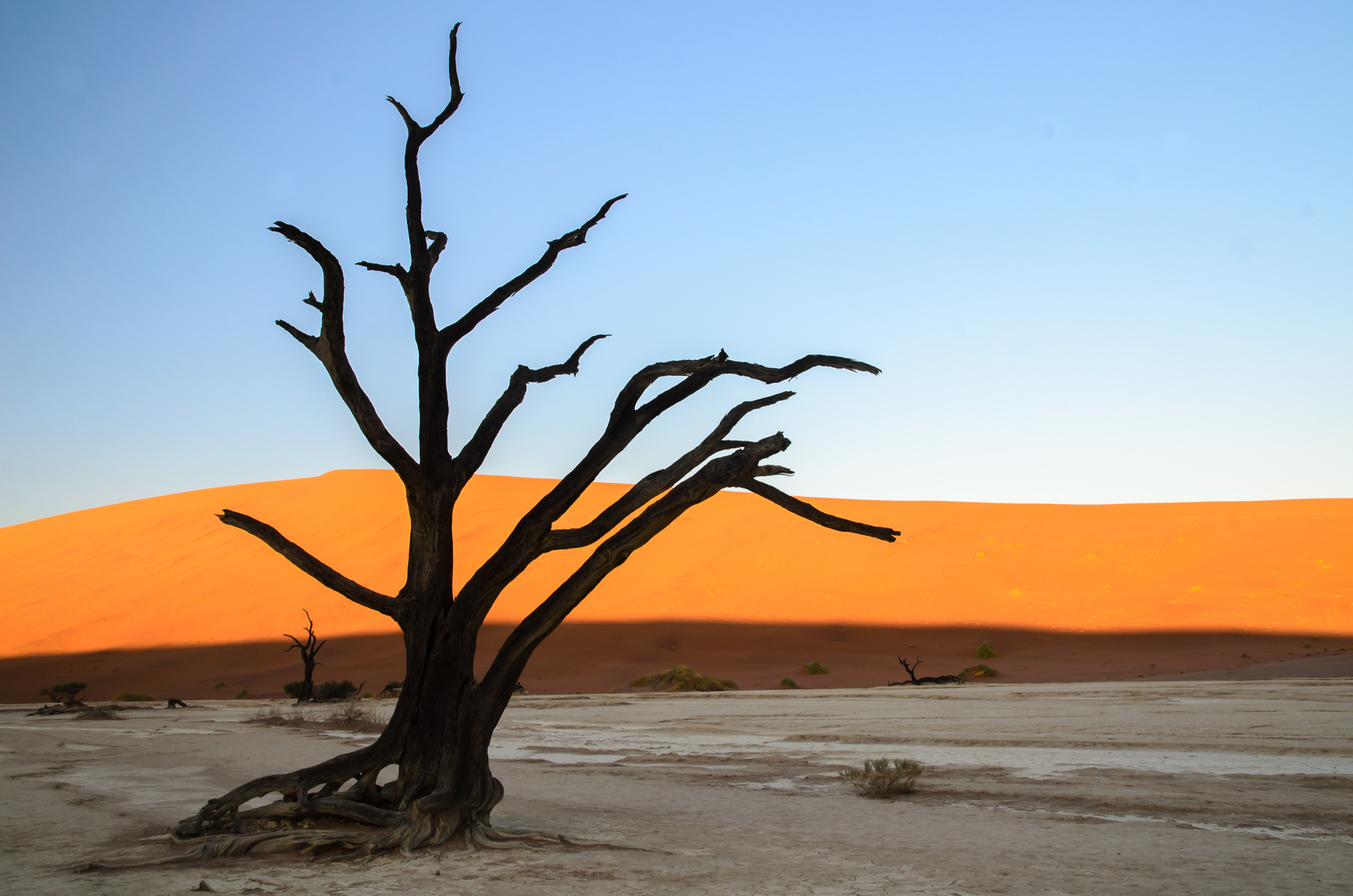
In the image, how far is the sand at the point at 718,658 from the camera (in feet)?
85.4

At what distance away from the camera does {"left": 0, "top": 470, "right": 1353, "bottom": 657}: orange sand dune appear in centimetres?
3356

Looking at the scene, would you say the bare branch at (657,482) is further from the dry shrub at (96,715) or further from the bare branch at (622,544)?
the dry shrub at (96,715)

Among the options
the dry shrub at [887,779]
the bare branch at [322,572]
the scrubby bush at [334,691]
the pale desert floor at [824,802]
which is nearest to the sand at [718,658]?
the scrubby bush at [334,691]

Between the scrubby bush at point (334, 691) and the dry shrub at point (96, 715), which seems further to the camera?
the scrubby bush at point (334, 691)

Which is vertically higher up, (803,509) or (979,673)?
(803,509)

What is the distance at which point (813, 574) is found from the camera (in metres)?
39.8

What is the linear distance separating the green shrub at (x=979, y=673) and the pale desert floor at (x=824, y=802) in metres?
8.36

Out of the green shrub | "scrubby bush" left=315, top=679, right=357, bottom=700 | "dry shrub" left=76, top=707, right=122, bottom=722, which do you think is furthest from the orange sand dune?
"dry shrub" left=76, top=707, right=122, bottom=722

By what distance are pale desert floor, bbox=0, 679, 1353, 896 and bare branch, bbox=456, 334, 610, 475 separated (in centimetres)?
240

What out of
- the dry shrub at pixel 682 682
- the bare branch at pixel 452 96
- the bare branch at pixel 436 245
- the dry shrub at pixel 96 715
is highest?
the bare branch at pixel 452 96

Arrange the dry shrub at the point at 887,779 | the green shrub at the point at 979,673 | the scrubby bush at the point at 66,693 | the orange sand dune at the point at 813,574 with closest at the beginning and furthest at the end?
the dry shrub at the point at 887,779
the scrubby bush at the point at 66,693
the green shrub at the point at 979,673
the orange sand dune at the point at 813,574

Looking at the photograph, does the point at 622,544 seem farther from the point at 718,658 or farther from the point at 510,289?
the point at 718,658

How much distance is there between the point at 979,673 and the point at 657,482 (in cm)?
2141

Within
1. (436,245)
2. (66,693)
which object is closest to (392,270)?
(436,245)
